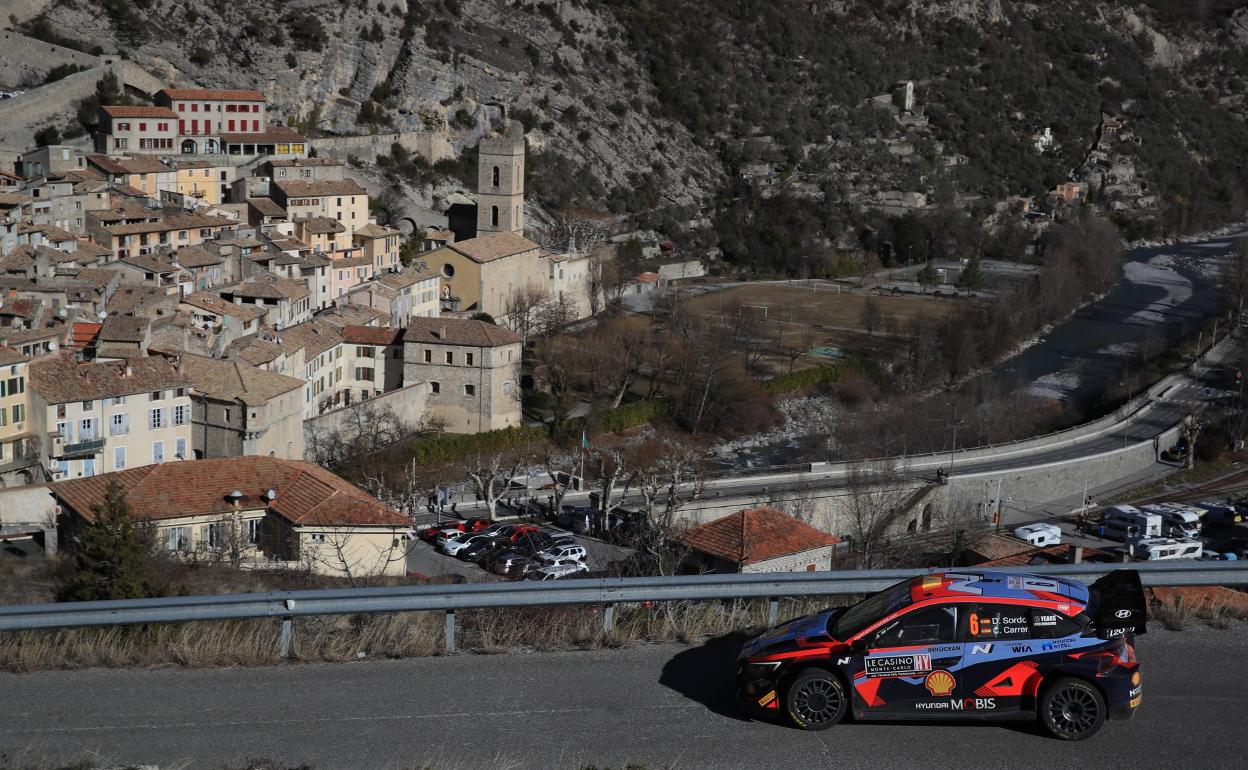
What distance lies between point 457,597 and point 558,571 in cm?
1288

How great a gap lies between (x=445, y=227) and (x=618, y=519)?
24537mm

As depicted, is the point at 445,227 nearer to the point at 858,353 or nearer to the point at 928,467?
the point at 858,353

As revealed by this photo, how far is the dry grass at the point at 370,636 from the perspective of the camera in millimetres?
6938

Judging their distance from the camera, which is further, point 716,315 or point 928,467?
point 716,315

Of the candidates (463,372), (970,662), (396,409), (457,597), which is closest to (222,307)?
(396,409)

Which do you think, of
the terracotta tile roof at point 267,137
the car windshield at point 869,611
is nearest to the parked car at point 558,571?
the car windshield at point 869,611

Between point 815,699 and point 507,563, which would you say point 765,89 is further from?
point 815,699

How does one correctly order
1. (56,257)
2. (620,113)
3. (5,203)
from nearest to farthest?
1. (56,257)
2. (5,203)
3. (620,113)

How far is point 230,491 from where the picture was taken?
1952 cm

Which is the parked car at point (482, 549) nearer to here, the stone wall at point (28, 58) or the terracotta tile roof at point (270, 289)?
the terracotta tile roof at point (270, 289)

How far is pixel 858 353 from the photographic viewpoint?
135 ft

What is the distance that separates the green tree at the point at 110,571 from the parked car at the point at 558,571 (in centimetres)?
993

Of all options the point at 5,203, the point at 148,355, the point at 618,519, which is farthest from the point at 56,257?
the point at 618,519

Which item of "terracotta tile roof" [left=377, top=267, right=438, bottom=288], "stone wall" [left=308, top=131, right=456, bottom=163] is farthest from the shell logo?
"stone wall" [left=308, top=131, right=456, bottom=163]
